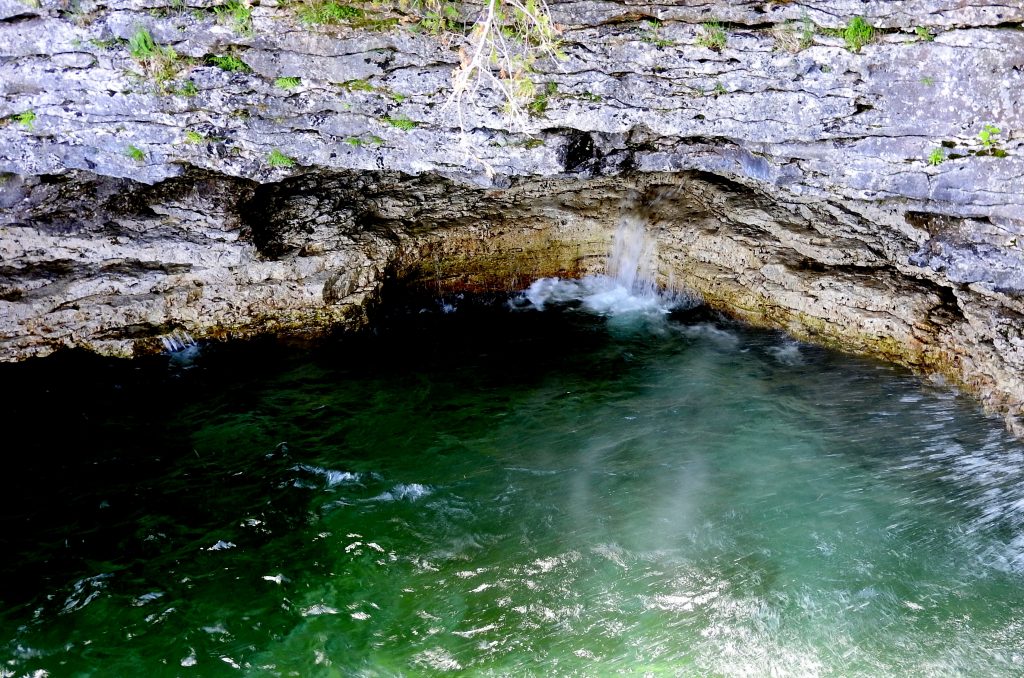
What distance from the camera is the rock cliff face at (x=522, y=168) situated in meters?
6.45

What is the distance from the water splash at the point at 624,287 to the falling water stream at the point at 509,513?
800 mm

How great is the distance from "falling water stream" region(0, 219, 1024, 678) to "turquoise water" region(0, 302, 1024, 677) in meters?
0.03

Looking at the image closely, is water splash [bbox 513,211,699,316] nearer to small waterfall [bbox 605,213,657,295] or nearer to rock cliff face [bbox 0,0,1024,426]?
small waterfall [bbox 605,213,657,295]

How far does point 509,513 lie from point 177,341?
231 inches

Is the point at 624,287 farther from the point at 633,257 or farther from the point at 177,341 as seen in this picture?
the point at 177,341

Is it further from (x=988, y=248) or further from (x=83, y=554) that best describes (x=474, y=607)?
(x=988, y=248)

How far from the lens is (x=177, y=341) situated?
999 centimetres

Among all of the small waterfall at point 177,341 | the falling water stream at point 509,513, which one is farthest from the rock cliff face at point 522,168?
the falling water stream at point 509,513

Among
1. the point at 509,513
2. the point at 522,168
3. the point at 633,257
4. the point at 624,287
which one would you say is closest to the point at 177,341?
the point at 522,168

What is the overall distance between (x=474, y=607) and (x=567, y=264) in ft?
20.6

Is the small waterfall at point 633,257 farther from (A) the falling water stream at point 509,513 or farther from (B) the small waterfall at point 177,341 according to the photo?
(B) the small waterfall at point 177,341

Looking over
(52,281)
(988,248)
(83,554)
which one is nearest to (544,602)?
(83,554)

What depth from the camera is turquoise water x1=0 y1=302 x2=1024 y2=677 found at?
5773 mm

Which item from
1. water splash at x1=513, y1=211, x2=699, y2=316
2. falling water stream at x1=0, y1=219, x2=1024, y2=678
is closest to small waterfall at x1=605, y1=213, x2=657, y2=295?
water splash at x1=513, y1=211, x2=699, y2=316
